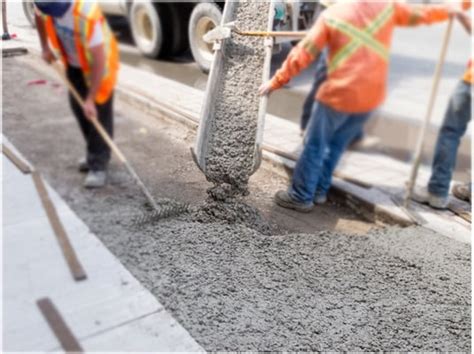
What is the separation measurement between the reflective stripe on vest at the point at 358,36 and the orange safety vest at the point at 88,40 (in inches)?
23.6

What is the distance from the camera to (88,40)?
3.85 feet

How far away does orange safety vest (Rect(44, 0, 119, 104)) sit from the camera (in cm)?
116

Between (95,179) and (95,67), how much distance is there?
35 cm

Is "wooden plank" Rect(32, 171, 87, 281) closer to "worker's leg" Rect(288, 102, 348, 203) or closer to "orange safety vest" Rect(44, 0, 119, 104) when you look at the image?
"orange safety vest" Rect(44, 0, 119, 104)

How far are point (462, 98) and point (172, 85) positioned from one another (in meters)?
1.95

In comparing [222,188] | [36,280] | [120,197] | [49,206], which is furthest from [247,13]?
[36,280]

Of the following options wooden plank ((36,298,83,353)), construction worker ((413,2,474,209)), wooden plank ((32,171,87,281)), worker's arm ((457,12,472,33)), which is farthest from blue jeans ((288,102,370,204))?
construction worker ((413,2,474,209))

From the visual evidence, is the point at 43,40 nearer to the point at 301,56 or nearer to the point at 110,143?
the point at 110,143

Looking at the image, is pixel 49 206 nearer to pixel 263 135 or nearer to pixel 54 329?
pixel 54 329

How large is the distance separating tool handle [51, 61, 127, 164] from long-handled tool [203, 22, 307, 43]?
397 millimetres

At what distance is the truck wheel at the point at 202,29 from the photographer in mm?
1448

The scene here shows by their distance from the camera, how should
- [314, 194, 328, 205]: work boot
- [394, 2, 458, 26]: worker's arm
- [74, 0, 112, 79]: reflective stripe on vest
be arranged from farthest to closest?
[314, 194, 328, 205]: work boot, [394, 2, 458, 26]: worker's arm, [74, 0, 112, 79]: reflective stripe on vest

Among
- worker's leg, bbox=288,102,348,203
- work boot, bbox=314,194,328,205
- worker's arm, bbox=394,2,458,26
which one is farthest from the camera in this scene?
work boot, bbox=314,194,328,205

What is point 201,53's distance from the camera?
1.50m
